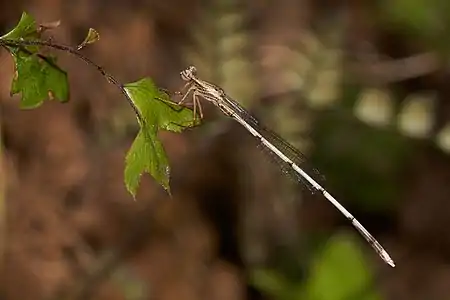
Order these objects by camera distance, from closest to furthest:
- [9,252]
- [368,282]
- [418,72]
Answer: [368,282]
[9,252]
[418,72]

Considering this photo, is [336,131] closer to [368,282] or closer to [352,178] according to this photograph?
[352,178]

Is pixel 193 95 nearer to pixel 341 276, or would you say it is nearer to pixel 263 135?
pixel 263 135

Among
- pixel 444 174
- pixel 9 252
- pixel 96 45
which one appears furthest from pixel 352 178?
pixel 9 252

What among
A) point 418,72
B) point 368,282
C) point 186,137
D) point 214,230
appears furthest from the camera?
point 418,72

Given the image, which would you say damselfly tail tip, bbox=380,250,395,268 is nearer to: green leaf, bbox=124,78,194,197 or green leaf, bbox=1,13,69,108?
green leaf, bbox=124,78,194,197

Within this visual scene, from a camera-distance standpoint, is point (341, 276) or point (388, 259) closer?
point (388, 259)

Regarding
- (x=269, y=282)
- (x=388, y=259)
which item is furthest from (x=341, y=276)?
(x=388, y=259)
